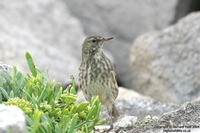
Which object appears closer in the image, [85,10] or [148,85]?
[148,85]

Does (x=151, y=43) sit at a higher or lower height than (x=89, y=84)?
higher

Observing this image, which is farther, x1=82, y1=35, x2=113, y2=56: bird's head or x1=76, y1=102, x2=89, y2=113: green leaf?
x1=82, y1=35, x2=113, y2=56: bird's head

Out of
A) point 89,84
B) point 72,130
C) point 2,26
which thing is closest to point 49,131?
point 72,130

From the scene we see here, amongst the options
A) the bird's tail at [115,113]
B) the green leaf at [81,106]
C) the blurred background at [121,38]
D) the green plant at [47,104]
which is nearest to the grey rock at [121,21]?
the blurred background at [121,38]

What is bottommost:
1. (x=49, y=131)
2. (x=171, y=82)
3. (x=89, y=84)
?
(x=49, y=131)

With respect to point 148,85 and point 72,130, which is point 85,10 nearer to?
point 148,85

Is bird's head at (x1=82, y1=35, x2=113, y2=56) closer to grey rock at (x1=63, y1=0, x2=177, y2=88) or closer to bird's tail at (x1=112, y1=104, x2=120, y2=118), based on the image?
bird's tail at (x1=112, y1=104, x2=120, y2=118)

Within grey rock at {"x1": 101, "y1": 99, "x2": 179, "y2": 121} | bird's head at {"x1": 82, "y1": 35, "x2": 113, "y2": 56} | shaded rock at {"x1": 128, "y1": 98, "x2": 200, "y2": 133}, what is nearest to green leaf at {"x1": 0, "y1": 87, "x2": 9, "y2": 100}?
shaded rock at {"x1": 128, "y1": 98, "x2": 200, "y2": 133}
